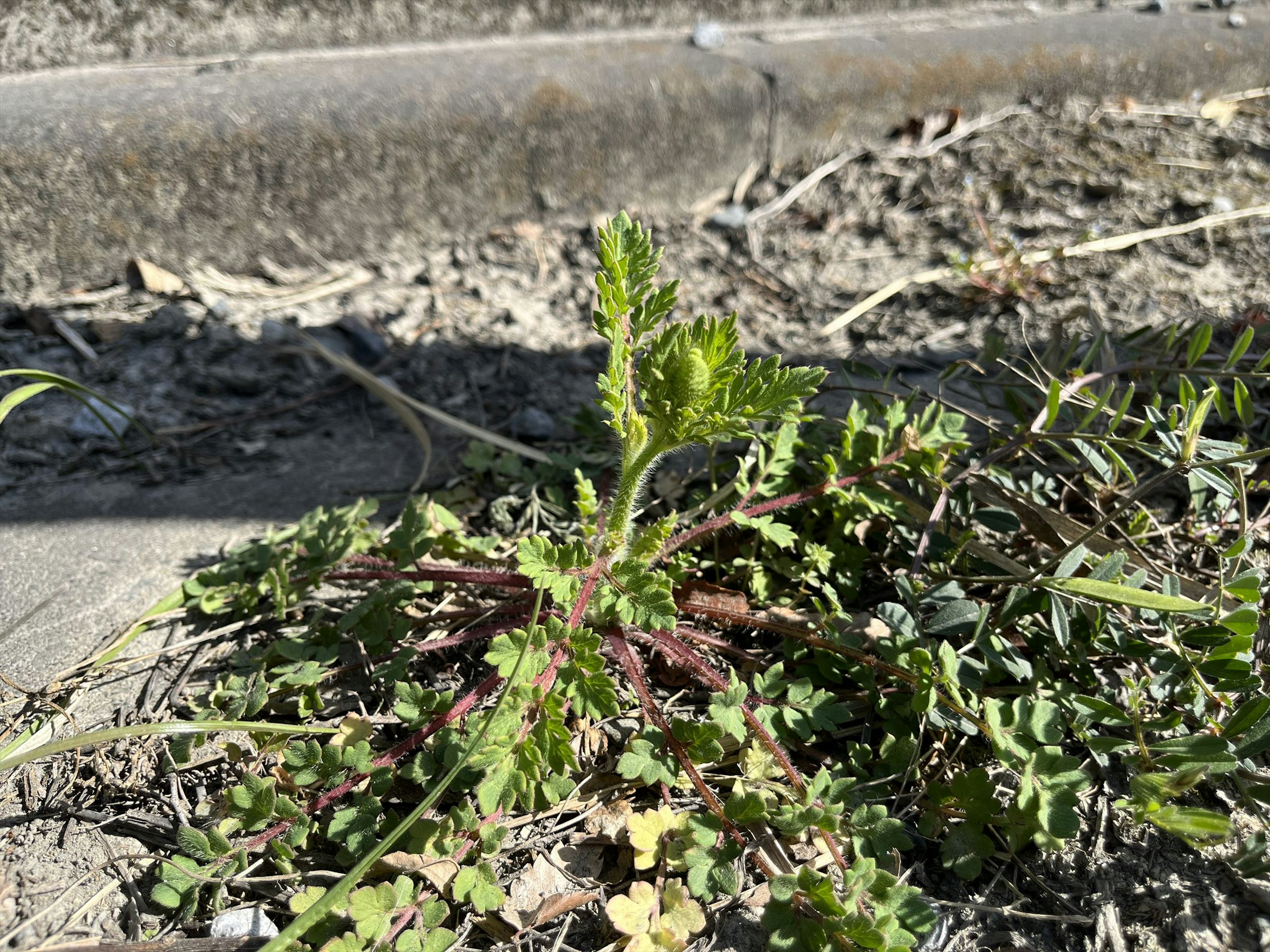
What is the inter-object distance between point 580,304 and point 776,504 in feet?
4.90

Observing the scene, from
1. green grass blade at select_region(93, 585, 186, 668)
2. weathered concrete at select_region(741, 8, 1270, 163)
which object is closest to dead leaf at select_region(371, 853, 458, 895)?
green grass blade at select_region(93, 585, 186, 668)

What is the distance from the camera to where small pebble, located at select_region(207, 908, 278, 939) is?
1366mm

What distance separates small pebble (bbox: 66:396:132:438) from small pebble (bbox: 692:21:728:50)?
2.50m

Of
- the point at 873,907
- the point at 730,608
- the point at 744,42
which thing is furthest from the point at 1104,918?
the point at 744,42

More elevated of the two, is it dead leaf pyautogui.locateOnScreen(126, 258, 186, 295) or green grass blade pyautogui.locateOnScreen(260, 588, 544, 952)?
dead leaf pyautogui.locateOnScreen(126, 258, 186, 295)

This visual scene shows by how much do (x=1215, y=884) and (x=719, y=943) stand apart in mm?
782

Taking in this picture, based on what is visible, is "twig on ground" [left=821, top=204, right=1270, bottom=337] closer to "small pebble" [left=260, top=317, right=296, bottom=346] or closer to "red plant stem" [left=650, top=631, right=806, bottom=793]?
"red plant stem" [left=650, top=631, right=806, bottom=793]

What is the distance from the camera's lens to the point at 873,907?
130 cm

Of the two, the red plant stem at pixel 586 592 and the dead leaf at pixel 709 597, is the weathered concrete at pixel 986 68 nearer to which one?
the dead leaf at pixel 709 597

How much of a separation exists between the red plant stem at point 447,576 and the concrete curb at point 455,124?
1.71 m

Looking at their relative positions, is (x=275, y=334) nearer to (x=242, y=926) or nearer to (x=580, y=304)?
(x=580, y=304)

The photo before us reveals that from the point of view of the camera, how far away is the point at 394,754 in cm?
152

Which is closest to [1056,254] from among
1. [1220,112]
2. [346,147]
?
[1220,112]

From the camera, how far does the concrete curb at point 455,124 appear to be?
2799 millimetres
